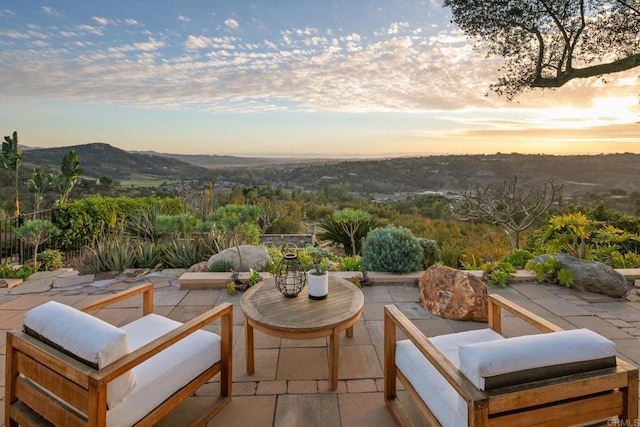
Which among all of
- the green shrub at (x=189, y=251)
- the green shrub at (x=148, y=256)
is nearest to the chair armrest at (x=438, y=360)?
the green shrub at (x=189, y=251)

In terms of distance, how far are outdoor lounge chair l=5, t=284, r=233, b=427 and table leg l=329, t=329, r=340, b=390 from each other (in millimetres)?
803

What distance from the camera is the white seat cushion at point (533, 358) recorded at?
50.3 inches

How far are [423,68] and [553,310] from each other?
5.79 m

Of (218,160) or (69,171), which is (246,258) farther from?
(218,160)

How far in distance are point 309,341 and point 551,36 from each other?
261 inches

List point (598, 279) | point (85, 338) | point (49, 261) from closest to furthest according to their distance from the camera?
point (85, 338) < point (598, 279) < point (49, 261)

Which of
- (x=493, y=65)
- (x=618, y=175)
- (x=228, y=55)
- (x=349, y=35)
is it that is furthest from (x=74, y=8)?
(x=618, y=175)

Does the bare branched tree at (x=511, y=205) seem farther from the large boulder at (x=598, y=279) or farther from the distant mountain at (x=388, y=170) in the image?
the distant mountain at (x=388, y=170)

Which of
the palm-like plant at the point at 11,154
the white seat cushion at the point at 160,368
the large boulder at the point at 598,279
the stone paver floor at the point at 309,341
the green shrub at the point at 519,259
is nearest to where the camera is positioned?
the white seat cushion at the point at 160,368

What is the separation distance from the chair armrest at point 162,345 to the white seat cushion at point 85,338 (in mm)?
41

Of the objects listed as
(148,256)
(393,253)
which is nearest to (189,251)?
(148,256)

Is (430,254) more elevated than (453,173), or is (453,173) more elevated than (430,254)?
(453,173)

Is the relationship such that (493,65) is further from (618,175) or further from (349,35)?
(618,175)

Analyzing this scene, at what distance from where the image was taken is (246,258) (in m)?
4.77
